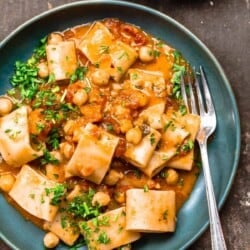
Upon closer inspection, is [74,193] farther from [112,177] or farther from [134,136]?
[134,136]

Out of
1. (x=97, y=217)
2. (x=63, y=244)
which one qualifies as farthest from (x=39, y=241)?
(x=97, y=217)

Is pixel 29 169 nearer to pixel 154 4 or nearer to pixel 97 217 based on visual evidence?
pixel 97 217

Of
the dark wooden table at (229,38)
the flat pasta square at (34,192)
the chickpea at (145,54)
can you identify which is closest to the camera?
the flat pasta square at (34,192)

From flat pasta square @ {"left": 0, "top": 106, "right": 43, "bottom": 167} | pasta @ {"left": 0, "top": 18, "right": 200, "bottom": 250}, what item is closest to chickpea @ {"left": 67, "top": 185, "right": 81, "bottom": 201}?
pasta @ {"left": 0, "top": 18, "right": 200, "bottom": 250}

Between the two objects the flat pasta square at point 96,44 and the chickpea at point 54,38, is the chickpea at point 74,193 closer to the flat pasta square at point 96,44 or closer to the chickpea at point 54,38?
the flat pasta square at point 96,44

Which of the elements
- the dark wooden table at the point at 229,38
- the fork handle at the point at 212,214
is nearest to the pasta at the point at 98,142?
the fork handle at the point at 212,214

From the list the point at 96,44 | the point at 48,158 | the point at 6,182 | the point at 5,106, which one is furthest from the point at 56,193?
the point at 96,44
